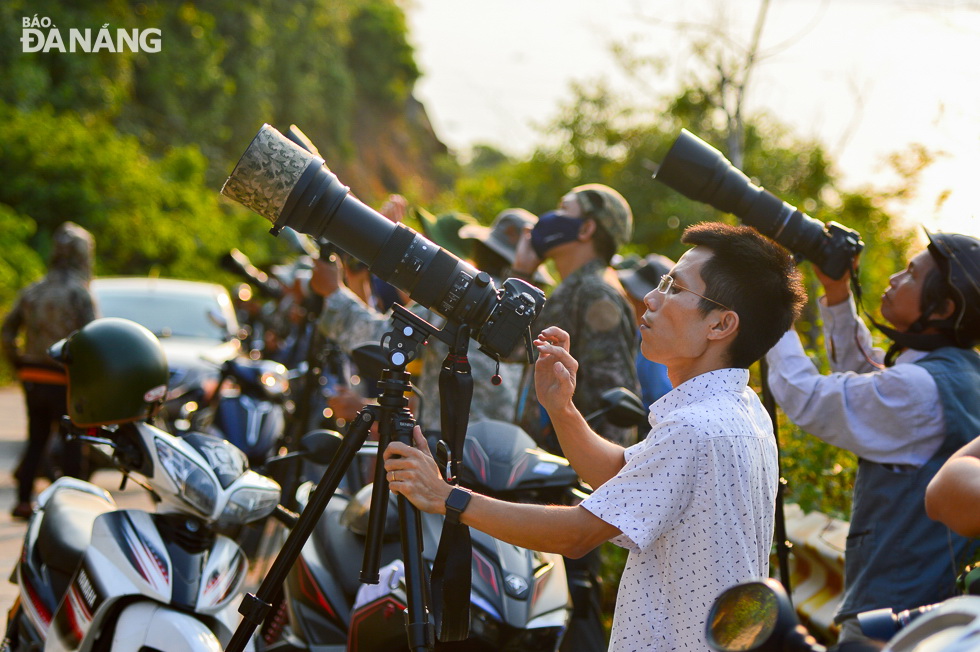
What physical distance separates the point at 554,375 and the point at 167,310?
8014mm

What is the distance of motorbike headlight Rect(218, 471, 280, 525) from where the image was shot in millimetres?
3117

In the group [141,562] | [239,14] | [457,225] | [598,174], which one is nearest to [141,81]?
[239,14]

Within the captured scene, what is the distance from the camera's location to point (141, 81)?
94.0ft

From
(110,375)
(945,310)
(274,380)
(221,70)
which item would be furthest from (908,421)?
(221,70)

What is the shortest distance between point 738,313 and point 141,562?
1.90m

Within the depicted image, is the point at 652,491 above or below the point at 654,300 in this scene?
below

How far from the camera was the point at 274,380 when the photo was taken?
5762 mm

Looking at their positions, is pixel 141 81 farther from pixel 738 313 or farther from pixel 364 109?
pixel 738 313

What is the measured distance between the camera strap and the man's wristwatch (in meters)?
0.30

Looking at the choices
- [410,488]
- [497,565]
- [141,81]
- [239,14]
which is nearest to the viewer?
[410,488]

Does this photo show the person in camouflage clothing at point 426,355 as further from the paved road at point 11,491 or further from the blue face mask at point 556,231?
the paved road at point 11,491

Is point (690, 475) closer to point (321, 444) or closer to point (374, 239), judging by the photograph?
point (374, 239)

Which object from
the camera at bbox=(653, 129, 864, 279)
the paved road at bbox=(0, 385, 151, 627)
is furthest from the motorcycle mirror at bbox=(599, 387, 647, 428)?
the paved road at bbox=(0, 385, 151, 627)

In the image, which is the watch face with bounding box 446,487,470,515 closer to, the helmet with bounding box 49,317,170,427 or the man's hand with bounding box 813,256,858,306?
the helmet with bounding box 49,317,170,427
